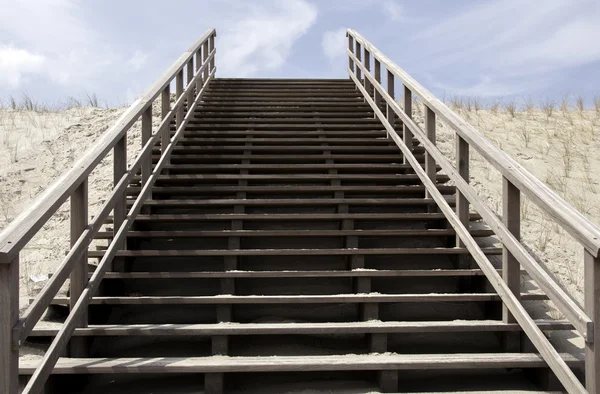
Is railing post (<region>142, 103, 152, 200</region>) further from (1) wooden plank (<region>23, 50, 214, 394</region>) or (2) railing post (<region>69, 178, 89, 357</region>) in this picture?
(2) railing post (<region>69, 178, 89, 357</region>)

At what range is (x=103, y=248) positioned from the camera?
4.28 metres

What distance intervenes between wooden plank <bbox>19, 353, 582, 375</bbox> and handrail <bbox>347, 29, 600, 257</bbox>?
97 centimetres

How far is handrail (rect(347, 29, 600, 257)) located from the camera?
249 cm

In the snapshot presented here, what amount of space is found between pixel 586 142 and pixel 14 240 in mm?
9451

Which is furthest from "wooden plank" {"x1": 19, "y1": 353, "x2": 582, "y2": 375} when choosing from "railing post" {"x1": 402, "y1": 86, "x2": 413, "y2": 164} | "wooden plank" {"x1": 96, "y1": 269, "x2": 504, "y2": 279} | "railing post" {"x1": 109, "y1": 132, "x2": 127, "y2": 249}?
"railing post" {"x1": 402, "y1": 86, "x2": 413, "y2": 164}

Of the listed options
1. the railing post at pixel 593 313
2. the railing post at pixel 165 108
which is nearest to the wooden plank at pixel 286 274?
the railing post at pixel 593 313

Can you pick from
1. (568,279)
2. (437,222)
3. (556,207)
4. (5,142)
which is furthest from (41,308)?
(5,142)

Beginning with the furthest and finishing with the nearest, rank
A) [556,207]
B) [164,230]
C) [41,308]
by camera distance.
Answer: [164,230] → [556,207] → [41,308]

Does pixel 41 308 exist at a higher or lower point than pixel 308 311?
higher

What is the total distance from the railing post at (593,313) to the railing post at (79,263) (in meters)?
2.73

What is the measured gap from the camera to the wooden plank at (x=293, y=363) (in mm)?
3032

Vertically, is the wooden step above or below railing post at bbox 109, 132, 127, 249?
below

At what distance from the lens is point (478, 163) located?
8016 mm

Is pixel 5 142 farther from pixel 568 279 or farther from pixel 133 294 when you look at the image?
pixel 568 279
